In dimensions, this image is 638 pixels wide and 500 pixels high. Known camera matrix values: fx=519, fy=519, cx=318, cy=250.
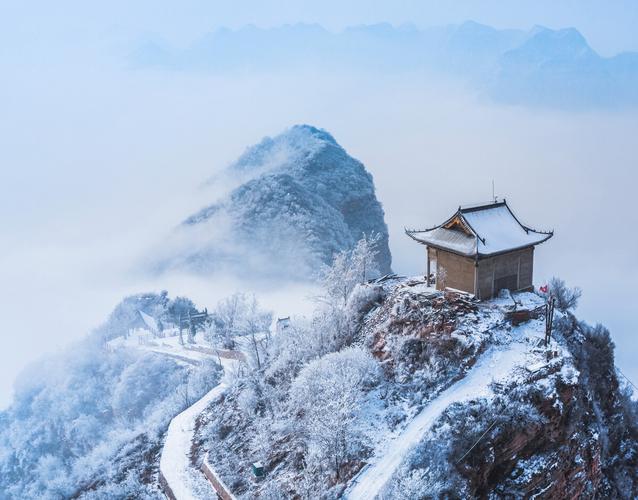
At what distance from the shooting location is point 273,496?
27.3 meters

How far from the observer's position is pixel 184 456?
37.9 m

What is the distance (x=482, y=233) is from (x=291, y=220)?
8236cm

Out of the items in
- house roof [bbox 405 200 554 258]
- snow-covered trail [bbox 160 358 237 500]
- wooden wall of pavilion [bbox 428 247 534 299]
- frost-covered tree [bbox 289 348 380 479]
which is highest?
house roof [bbox 405 200 554 258]

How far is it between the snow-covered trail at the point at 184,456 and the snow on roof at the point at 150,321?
122 feet

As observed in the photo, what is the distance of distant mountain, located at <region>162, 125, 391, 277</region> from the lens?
364ft

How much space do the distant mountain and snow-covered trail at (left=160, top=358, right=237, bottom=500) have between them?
187 ft

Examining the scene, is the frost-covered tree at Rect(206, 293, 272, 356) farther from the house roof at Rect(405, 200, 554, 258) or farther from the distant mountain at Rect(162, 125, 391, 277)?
the distant mountain at Rect(162, 125, 391, 277)

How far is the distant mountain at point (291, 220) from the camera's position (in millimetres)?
110812

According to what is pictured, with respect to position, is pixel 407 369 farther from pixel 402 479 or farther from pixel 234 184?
pixel 234 184

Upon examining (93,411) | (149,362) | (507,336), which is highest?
(507,336)

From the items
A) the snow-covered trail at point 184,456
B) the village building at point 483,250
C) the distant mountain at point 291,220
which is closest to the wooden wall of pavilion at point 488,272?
the village building at point 483,250

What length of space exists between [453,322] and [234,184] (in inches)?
4744

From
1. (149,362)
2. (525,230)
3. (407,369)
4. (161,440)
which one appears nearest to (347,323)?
(407,369)

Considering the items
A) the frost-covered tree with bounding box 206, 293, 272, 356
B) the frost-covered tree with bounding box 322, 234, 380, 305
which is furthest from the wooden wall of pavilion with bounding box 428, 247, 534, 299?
the frost-covered tree with bounding box 206, 293, 272, 356
